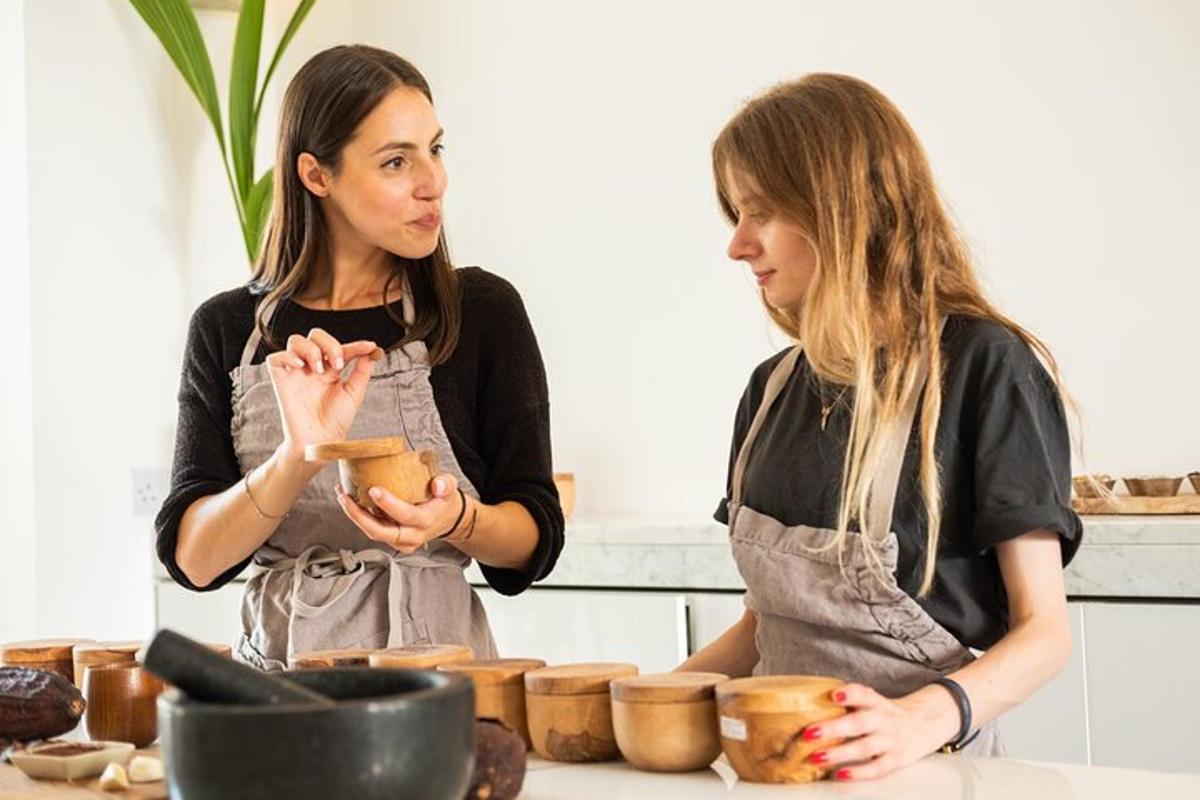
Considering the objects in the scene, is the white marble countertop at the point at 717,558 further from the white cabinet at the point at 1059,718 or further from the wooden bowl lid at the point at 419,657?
the wooden bowl lid at the point at 419,657

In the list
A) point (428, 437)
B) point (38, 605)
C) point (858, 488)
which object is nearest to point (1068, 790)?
point (858, 488)

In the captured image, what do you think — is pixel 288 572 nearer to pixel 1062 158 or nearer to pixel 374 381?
pixel 374 381

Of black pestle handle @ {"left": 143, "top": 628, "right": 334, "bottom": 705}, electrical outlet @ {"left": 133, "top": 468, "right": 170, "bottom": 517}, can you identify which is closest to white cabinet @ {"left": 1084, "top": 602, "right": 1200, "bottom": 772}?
black pestle handle @ {"left": 143, "top": 628, "right": 334, "bottom": 705}

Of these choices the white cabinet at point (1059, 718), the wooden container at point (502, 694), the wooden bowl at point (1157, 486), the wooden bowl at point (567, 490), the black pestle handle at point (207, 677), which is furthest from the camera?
the wooden bowl at point (567, 490)

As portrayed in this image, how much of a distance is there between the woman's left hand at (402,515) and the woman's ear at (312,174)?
20.6 inches

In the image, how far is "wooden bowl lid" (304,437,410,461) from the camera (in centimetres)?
167

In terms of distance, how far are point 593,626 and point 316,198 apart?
1413 millimetres

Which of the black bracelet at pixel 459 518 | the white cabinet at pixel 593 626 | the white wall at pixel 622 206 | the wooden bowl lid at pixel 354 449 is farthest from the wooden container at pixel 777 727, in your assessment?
the white wall at pixel 622 206

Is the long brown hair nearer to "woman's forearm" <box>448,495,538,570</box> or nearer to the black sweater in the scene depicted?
the black sweater

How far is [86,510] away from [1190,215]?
268 cm

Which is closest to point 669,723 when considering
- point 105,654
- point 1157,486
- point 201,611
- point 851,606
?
point 851,606

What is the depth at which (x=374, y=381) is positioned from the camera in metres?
2.10

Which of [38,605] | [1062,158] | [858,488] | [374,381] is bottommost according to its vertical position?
[38,605]

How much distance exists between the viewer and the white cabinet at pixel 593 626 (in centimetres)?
321
